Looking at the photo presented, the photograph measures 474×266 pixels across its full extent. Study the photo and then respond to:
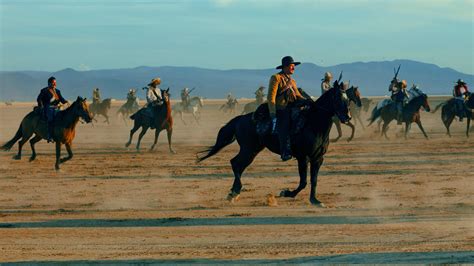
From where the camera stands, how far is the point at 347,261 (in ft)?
37.5

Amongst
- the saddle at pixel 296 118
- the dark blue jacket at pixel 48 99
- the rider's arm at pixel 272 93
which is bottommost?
the dark blue jacket at pixel 48 99

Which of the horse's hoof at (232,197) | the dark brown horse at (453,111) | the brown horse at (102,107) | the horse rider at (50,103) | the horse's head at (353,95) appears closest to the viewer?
the horse's hoof at (232,197)

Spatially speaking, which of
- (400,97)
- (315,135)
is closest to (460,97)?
(400,97)

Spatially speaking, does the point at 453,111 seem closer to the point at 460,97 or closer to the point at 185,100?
the point at 460,97

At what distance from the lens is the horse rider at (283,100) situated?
16828 millimetres

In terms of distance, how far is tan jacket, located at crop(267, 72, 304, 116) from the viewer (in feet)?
55.3

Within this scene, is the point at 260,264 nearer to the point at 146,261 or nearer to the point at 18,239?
the point at 146,261

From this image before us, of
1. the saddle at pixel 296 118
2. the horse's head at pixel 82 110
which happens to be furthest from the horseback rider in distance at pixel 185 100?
the saddle at pixel 296 118

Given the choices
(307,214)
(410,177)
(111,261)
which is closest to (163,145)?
(410,177)

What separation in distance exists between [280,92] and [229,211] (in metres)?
2.09

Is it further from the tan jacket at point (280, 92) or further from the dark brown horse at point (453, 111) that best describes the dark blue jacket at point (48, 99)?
the dark brown horse at point (453, 111)

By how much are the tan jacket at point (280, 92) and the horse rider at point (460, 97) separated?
22992 mm

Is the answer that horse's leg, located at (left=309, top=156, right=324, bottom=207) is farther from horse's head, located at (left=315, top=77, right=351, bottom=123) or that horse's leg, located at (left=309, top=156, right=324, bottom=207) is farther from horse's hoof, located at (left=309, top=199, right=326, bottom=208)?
horse's head, located at (left=315, top=77, right=351, bottom=123)

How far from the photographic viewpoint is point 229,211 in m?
16.6
